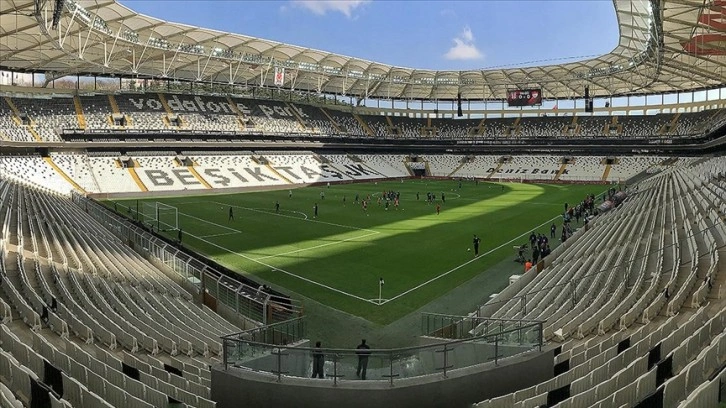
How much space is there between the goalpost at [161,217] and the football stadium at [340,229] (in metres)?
0.57

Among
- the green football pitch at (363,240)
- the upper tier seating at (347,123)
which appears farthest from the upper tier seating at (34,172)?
the upper tier seating at (347,123)

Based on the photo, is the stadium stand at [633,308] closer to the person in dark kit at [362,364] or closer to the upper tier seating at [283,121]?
the person in dark kit at [362,364]

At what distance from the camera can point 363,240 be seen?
28.9m

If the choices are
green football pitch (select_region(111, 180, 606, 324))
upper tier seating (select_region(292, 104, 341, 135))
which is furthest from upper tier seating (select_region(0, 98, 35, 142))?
upper tier seating (select_region(292, 104, 341, 135))

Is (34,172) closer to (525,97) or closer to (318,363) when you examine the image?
(525,97)

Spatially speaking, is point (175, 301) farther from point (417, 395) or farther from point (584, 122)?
point (584, 122)

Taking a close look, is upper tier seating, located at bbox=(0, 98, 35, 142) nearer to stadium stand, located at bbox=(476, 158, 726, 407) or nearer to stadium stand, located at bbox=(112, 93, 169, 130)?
stadium stand, located at bbox=(112, 93, 169, 130)

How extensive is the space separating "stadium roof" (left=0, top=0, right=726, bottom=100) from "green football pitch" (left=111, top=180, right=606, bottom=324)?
1342cm

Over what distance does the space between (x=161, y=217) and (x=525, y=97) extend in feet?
127

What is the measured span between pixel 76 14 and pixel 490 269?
30.2 metres

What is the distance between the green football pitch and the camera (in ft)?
65.5

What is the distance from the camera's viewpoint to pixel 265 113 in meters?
77.6

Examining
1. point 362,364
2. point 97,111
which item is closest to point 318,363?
point 362,364

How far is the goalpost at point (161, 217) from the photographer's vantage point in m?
32.9
